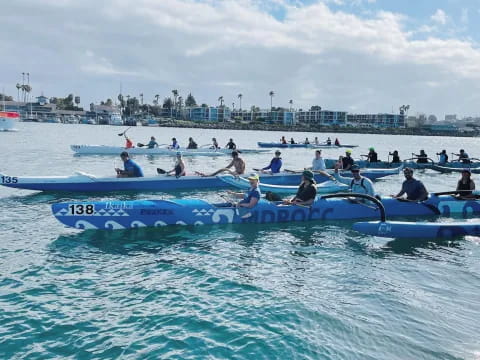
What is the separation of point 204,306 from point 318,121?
601ft

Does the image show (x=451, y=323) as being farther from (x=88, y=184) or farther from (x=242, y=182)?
(x=88, y=184)

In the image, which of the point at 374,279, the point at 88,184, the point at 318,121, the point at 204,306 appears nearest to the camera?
the point at 204,306

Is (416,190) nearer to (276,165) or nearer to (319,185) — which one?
(319,185)

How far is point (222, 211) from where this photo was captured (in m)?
12.1

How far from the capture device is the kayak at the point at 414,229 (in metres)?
11.2

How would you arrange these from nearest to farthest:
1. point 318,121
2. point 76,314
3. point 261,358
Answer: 1. point 261,358
2. point 76,314
3. point 318,121

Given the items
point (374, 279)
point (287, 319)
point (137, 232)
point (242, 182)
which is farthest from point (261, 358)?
point (242, 182)

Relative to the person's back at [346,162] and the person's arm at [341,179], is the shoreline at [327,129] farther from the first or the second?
the person's arm at [341,179]

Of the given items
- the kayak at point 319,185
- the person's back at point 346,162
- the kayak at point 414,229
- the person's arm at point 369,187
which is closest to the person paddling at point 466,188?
the kayak at point 414,229

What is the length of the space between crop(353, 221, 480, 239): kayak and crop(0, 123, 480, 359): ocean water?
0.30m

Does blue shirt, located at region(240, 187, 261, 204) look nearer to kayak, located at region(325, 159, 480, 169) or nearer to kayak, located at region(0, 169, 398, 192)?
kayak, located at region(0, 169, 398, 192)

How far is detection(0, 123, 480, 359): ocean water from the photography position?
6.11m

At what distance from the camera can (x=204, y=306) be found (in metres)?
7.26

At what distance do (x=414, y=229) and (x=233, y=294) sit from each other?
21.1 feet
